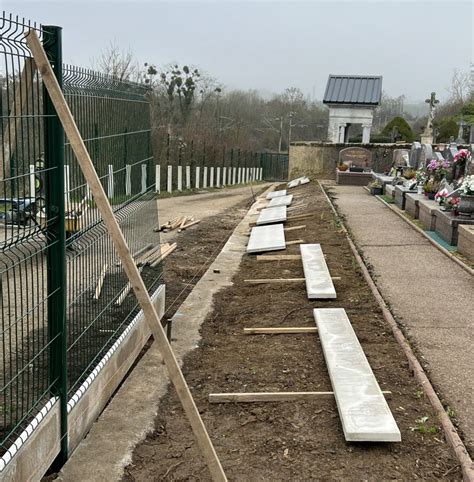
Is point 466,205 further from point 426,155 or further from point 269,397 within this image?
point 426,155

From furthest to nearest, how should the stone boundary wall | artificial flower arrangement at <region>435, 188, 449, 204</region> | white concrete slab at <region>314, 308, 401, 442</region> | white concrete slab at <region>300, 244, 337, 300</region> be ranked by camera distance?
the stone boundary wall
artificial flower arrangement at <region>435, 188, 449, 204</region>
white concrete slab at <region>300, 244, 337, 300</region>
white concrete slab at <region>314, 308, 401, 442</region>

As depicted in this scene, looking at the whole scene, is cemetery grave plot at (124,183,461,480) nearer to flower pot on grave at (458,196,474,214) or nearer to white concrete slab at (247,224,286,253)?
white concrete slab at (247,224,286,253)

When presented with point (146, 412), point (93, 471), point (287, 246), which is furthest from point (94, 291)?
point (287, 246)

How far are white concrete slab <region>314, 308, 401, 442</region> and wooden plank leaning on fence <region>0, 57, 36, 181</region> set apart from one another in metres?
2.74

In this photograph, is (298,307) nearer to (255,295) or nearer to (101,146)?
(255,295)

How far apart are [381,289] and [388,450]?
434 cm

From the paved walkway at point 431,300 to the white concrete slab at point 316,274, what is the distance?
0.74 metres

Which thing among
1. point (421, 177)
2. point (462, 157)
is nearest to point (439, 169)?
point (462, 157)

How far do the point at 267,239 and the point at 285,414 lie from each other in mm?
8045

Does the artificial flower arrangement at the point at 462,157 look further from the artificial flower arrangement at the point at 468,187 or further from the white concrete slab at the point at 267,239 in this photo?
the white concrete slab at the point at 267,239

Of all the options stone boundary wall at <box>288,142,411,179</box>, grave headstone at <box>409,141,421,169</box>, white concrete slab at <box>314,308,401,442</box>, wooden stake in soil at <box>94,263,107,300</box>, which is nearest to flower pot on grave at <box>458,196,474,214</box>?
white concrete slab at <box>314,308,401,442</box>

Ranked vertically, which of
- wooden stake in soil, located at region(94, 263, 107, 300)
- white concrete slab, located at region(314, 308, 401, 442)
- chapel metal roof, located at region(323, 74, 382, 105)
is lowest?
white concrete slab, located at region(314, 308, 401, 442)

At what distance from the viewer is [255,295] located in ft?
27.8

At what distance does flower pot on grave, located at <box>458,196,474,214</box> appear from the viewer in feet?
37.0
